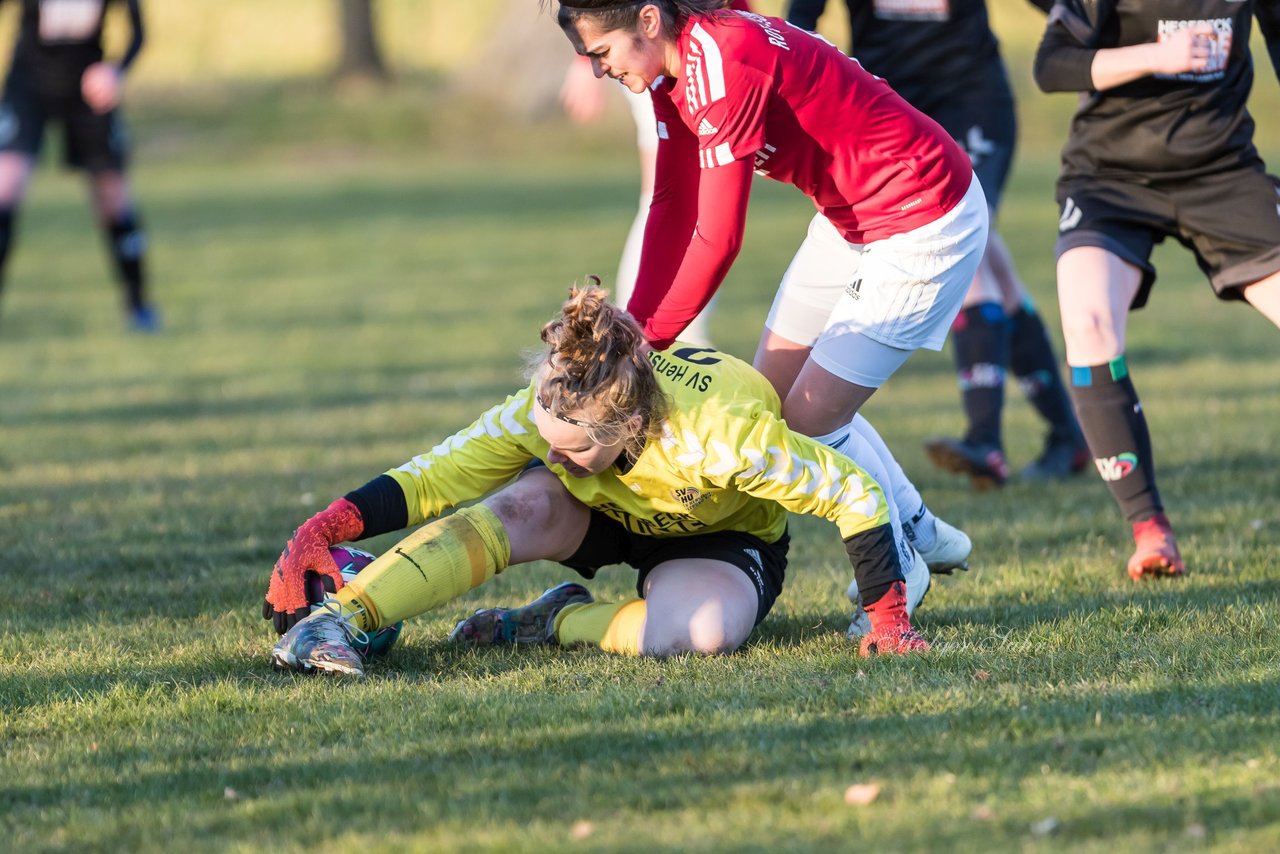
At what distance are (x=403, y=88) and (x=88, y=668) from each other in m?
30.5

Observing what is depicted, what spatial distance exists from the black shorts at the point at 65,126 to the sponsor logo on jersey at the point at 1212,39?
26.9 feet

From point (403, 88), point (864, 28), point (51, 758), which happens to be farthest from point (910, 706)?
point (403, 88)

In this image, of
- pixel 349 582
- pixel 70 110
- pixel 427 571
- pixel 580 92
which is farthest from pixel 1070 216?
pixel 70 110

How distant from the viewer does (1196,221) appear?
4961 millimetres

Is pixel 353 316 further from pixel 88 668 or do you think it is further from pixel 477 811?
pixel 477 811

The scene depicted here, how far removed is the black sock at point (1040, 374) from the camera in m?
6.85

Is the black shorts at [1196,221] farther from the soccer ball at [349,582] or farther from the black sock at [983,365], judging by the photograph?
the soccer ball at [349,582]

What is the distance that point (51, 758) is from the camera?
3471 millimetres

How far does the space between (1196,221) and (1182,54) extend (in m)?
0.57

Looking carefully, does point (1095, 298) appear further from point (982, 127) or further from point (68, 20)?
point (68, 20)

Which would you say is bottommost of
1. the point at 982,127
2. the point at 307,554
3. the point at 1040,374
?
the point at 1040,374

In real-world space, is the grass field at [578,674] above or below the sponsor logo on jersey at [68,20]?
below

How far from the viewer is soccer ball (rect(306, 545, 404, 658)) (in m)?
4.22

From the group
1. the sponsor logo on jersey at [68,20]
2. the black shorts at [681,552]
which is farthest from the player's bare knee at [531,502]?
the sponsor logo on jersey at [68,20]
